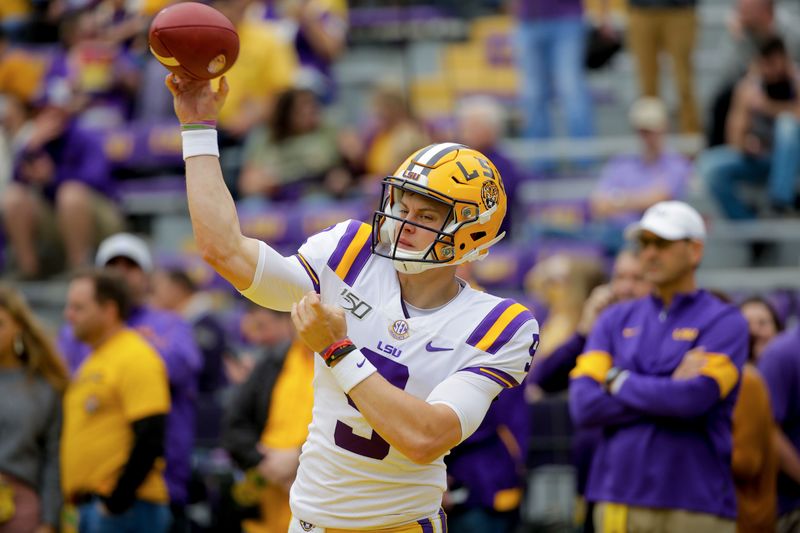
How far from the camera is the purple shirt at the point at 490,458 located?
19.9ft

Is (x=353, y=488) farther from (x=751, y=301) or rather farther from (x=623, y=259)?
(x=751, y=301)

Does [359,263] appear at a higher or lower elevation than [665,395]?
higher

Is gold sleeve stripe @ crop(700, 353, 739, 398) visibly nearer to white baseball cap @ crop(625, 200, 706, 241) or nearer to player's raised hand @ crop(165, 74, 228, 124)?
white baseball cap @ crop(625, 200, 706, 241)

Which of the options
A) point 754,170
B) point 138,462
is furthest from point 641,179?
point 138,462

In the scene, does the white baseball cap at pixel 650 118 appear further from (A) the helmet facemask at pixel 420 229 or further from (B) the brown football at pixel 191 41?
(B) the brown football at pixel 191 41

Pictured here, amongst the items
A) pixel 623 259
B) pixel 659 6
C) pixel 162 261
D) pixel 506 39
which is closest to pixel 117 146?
pixel 162 261

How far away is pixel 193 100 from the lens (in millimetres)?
3785

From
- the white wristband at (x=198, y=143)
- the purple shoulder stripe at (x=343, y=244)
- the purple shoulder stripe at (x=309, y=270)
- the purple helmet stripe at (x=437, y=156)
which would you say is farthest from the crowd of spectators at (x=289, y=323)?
the white wristband at (x=198, y=143)

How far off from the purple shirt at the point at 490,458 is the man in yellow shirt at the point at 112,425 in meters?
1.60

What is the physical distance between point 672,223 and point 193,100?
2.80 metres

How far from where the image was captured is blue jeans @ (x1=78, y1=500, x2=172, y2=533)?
22.1 feet

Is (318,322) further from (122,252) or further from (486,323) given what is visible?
(122,252)

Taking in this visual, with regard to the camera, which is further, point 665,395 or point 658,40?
point 658,40

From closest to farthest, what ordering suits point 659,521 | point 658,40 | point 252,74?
point 659,521 → point 658,40 → point 252,74
